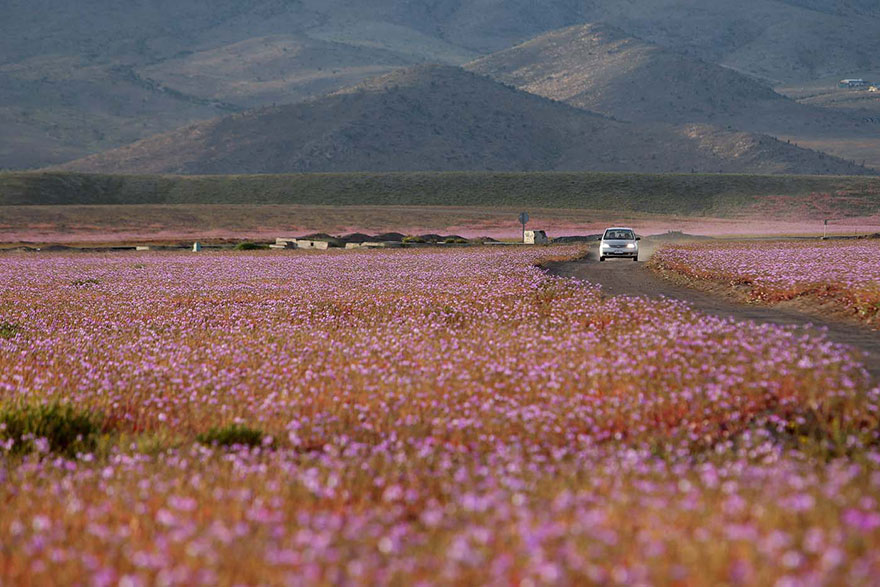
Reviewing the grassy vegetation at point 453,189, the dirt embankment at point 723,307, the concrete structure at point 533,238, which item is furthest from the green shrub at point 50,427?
the grassy vegetation at point 453,189

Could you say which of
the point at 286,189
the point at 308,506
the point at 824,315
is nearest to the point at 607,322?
the point at 824,315

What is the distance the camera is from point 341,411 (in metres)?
8.88

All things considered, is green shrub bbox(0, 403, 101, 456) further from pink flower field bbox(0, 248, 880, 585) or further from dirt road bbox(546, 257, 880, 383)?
dirt road bbox(546, 257, 880, 383)

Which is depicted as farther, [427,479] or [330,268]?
[330,268]

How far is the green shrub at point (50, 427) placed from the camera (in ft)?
27.0

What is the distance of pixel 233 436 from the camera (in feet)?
26.3

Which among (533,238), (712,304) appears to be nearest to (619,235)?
(712,304)

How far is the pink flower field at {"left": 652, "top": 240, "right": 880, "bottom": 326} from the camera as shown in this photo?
66.5 ft

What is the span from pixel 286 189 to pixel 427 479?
596 feet

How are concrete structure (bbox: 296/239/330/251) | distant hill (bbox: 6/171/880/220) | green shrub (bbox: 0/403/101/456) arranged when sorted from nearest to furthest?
green shrub (bbox: 0/403/101/456) → concrete structure (bbox: 296/239/330/251) → distant hill (bbox: 6/171/880/220)

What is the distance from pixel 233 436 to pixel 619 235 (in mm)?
41036

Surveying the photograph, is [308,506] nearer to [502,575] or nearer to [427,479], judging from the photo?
[427,479]

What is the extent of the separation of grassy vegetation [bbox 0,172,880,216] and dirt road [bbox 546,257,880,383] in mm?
129991

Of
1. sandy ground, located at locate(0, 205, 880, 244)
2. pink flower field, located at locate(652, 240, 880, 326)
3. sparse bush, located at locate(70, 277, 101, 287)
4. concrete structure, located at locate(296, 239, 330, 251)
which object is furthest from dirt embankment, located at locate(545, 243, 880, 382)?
sandy ground, located at locate(0, 205, 880, 244)
